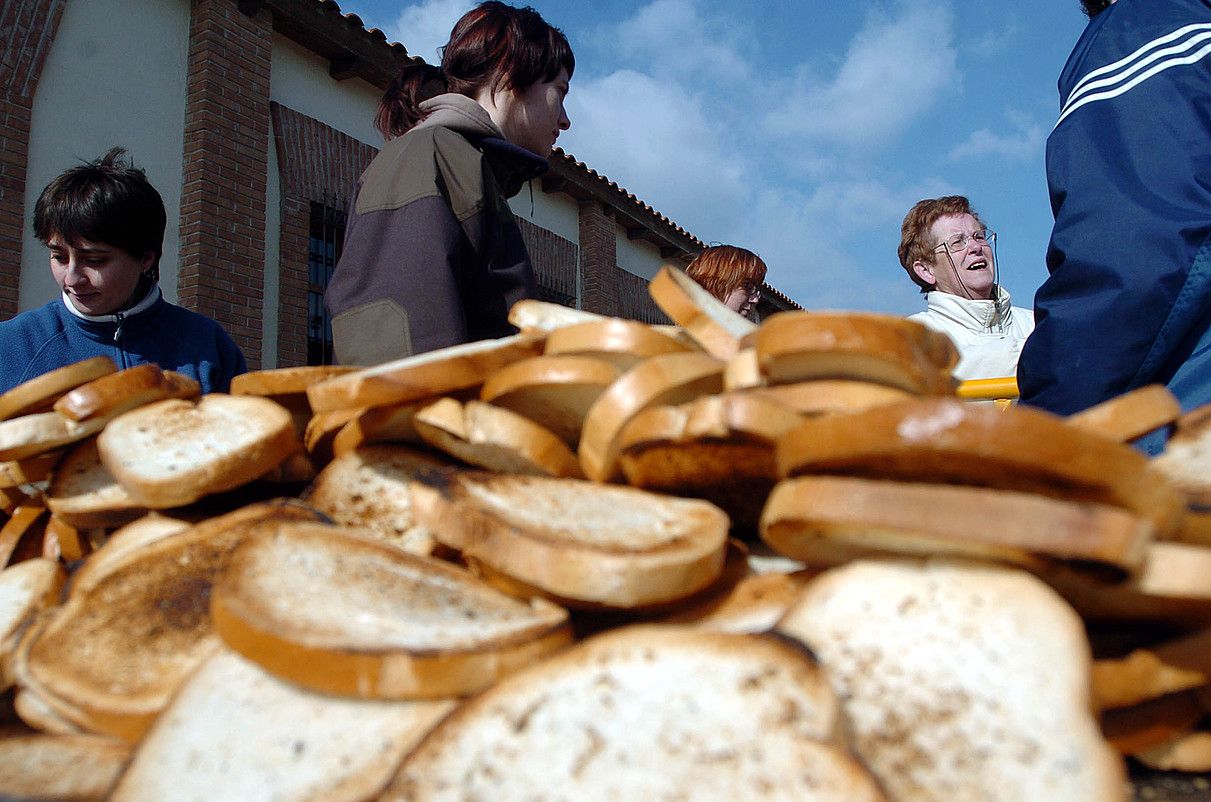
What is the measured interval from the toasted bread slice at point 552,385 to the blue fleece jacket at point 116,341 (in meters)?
2.25

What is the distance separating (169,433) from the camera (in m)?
1.26

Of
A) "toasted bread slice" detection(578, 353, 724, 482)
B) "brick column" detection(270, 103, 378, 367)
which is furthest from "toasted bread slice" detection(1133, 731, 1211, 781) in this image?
"brick column" detection(270, 103, 378, 367)

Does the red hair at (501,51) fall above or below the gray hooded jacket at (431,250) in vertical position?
above

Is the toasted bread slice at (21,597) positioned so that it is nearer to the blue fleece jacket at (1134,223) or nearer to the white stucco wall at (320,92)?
the blue fleece jacket at (1134,223)

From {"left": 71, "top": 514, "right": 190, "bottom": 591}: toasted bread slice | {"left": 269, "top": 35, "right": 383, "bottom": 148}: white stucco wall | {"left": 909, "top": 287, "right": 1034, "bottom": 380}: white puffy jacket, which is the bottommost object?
{"left": 71, "top": 514, "right": 190, "bottom": 591}: toasted bread slice

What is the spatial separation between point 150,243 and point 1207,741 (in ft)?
11.3

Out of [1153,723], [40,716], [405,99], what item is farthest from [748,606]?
[405,99]

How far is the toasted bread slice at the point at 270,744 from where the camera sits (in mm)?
753

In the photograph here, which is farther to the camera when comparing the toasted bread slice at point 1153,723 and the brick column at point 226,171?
the brick column at point 226,171

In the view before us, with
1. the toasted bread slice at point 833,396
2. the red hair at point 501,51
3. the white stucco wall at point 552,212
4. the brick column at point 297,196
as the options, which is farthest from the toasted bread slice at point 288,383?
the white stucco wall at point 552,212

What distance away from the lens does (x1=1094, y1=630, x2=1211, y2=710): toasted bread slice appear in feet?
2.59

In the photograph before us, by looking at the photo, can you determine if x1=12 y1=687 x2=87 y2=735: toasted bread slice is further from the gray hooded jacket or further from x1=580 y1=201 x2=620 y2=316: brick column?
x1=580 y1=201 x2=620 y2=316: brick column

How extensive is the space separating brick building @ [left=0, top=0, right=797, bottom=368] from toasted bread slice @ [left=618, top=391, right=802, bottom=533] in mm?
4936

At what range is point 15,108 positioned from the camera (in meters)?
4.63
